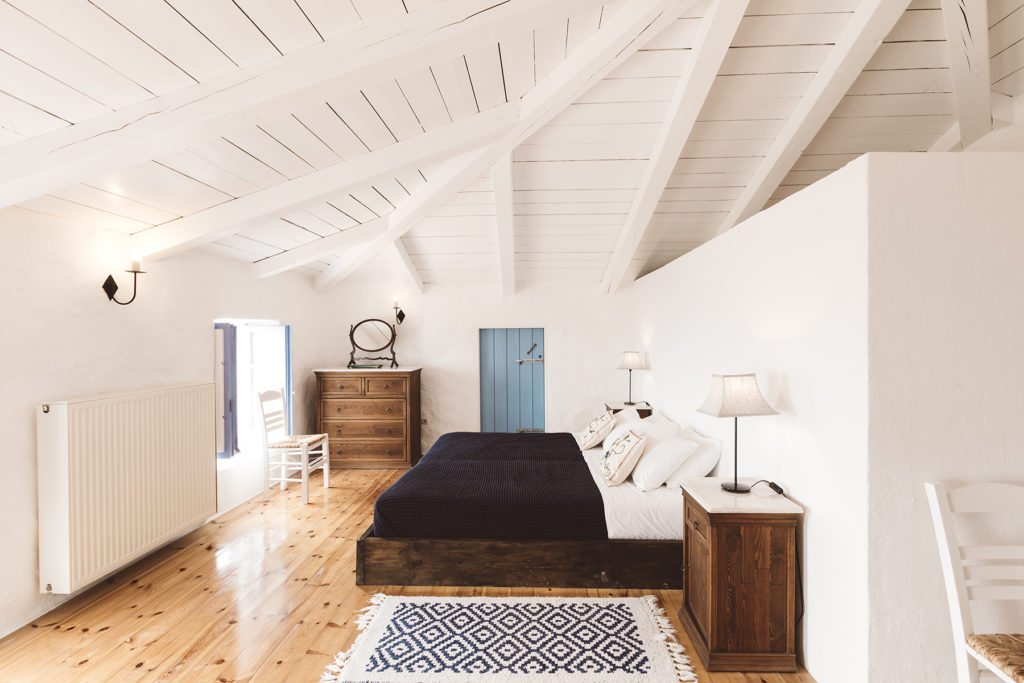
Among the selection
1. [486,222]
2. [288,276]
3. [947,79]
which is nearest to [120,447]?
[288,276]

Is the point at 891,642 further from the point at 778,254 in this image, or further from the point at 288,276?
the point at 288,276

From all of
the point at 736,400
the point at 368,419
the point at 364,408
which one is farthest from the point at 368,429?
the point at 736,400

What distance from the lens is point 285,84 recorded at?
185cm

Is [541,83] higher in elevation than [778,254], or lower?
higher

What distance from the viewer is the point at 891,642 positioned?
1746mm

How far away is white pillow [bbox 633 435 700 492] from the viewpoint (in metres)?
2.98

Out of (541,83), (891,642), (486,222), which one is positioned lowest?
(891,642)

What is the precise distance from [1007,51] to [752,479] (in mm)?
2316

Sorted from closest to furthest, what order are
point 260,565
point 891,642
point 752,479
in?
point 891,642, point 752,479, point 260,565

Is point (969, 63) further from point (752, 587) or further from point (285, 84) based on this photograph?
point (285, 84)

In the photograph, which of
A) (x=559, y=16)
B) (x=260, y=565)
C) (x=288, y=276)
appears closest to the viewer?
(x=559, y=16)

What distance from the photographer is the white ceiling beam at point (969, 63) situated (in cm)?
209

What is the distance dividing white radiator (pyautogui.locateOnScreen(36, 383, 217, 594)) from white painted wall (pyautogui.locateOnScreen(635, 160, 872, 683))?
338 cm

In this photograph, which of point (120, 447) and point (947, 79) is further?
point (120, 447)
